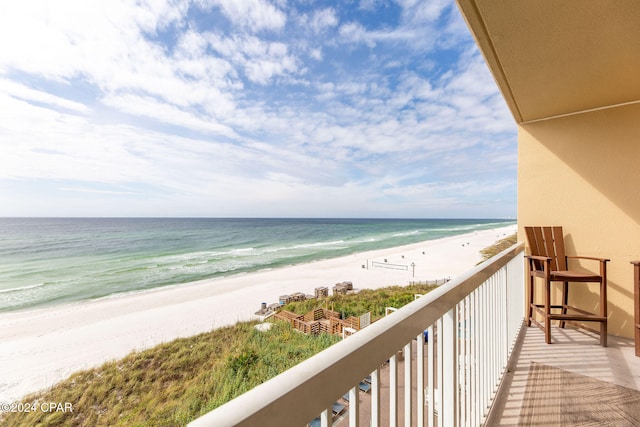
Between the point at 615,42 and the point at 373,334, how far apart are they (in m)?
2.19

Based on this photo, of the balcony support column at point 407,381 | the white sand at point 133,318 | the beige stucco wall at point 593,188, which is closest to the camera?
the balcony support column at point 407,381

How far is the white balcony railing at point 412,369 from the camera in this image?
0.34m

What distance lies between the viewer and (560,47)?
1571mm

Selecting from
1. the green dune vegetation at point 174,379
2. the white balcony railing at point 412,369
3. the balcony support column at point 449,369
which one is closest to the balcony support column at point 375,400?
the white balcony railing at point 412,369

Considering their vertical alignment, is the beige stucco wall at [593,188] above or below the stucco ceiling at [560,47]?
below

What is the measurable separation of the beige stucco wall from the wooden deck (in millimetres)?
464

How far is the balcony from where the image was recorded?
1.19 ft

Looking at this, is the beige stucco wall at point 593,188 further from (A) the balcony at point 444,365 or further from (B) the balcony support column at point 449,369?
(B) the balcony support column at point 449,369

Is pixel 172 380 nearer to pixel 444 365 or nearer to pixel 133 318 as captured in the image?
pixel 133 318

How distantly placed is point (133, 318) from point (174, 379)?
14.9 ft

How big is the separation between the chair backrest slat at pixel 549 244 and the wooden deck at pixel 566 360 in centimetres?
62

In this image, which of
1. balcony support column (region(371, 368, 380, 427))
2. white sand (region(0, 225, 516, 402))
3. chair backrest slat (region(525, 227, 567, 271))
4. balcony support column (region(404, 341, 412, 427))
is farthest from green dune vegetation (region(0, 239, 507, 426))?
balcony support column (region(371, 368, 380, 427))

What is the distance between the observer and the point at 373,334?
55 cm

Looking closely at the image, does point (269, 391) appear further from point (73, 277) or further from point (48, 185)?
point (48, 185)
